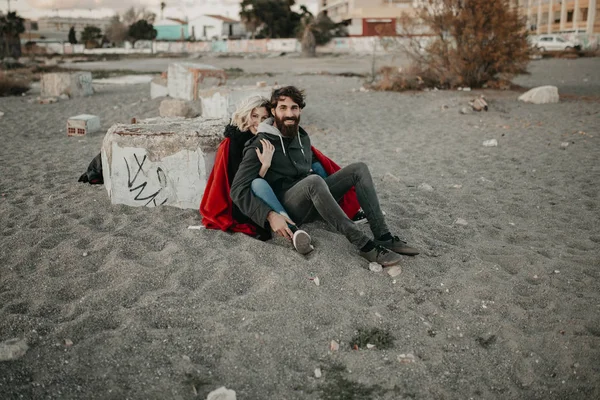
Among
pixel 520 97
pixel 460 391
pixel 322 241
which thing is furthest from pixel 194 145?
pixel 520 97

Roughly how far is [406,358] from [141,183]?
316 centimetres

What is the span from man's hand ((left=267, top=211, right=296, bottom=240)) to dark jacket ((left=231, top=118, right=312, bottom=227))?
0.05 m

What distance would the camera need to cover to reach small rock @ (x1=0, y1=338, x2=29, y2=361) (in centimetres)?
263

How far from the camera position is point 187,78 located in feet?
43.1

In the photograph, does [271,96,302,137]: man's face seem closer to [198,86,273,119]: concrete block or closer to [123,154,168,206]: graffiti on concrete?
[123,154,168,206]: graffiti on concrete

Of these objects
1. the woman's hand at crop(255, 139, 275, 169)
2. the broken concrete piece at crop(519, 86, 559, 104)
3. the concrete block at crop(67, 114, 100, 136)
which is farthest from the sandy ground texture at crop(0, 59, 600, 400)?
the broken concrete piece at crop(519, 86, 559, 104)

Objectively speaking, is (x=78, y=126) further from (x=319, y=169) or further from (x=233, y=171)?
(x=319, y=169)

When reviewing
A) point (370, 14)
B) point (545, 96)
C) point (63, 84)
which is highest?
point (370, 14)

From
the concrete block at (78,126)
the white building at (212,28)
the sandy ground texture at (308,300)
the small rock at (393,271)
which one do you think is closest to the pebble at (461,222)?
the sandy ground texture at (308,300)

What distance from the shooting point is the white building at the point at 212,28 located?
77.7 m

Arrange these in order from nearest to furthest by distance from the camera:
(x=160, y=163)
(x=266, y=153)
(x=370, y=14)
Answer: (x=266, y=153) < (x=160, y=163) < (x=370, y=14)

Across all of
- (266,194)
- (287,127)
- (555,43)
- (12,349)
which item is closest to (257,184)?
(266,194)

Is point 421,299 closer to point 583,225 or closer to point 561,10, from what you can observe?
point 583,225

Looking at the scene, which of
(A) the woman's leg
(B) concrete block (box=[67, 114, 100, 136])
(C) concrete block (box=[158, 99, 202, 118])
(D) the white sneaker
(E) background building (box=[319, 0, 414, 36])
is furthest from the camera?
(E) background building (box=[319, 0, 414, 36])
